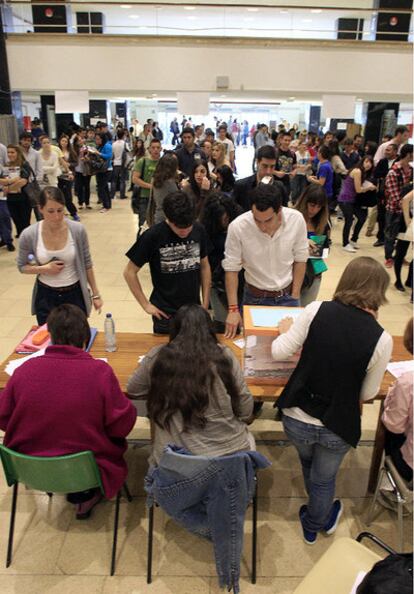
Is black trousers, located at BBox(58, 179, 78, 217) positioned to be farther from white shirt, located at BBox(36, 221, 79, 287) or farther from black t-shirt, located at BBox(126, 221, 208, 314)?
black t-shirt, located at BBox(126, 221, 208, 314)

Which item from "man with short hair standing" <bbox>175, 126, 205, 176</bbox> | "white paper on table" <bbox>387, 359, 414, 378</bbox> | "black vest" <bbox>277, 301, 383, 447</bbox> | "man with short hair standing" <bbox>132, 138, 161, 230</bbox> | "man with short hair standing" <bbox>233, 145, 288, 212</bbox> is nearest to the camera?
"black vest" <bbox>277, 301, 383, 447</bbox>

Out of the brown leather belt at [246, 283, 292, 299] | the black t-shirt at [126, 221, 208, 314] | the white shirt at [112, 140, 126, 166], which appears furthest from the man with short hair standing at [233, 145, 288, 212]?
the white shirt at [112, 140, 126, 166]

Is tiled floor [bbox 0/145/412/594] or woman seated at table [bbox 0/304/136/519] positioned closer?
woman seated at table [bbox 0/304/136/519]

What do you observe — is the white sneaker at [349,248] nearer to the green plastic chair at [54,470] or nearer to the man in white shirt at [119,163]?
the man in white shirt at [119,163]

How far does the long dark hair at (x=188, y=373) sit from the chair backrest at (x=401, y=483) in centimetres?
91

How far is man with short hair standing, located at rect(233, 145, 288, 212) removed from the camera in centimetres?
400

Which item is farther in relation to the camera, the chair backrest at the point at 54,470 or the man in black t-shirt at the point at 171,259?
the man in black t-shirt at the point at 171,259

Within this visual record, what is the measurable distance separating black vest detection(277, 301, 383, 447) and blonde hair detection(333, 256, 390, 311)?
4cm

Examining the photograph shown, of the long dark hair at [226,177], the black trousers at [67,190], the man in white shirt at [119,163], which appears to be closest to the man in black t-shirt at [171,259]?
the long dark hair at [226,177]

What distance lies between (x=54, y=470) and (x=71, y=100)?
26.4ft

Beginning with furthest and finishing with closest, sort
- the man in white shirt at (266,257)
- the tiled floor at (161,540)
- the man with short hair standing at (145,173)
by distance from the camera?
the man with short hair standing at (145,173)
the man in white shirt at (266,257)
the tiled floor at (161,540)

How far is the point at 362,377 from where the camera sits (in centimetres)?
198

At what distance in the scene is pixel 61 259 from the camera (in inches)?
120

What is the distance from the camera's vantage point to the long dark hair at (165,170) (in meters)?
4.86
